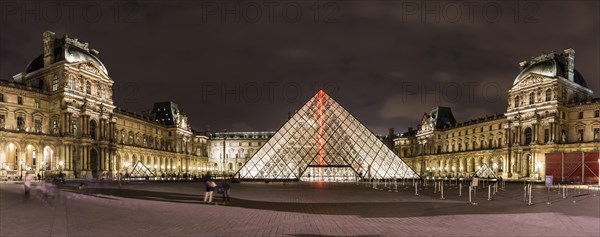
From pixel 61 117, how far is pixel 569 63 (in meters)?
55.6

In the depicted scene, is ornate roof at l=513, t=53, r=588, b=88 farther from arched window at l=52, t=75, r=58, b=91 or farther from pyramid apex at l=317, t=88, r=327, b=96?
arched window at l=52, t=75, r=58, b=91

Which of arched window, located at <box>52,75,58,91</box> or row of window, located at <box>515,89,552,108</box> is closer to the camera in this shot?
arched window, located at <box>52,75,58,91</box>

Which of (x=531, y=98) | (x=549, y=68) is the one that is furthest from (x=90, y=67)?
(x=549, y=68)

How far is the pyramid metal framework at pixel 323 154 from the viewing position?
38.2m

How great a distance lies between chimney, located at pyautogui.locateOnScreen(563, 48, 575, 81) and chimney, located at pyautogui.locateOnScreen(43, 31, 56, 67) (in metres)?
56.2

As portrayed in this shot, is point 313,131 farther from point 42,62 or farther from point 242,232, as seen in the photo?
point 242,232

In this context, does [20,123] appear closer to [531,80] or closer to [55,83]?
[55,83]

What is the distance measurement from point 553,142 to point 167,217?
48.4 meters

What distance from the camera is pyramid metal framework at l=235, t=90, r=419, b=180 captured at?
1502 inches

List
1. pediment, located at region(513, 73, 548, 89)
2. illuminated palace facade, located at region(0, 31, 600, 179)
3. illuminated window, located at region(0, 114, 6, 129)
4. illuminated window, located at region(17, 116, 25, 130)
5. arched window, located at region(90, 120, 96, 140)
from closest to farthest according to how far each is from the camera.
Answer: illuminated window, located at region(0, 114, 6, 129)
illuminated window, located at region(17, 116, 25, 130)
illuminated palace facade, located at region(0, 31, 600, 179)
arched window, located at region(90, 120, 96, 140)
pediment, located at region(513, 73, 548, 89)

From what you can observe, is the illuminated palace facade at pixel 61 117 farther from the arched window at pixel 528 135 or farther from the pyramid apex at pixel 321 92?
the arched window at pixel 528 135

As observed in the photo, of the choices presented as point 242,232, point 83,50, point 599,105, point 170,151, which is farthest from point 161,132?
point 242,232

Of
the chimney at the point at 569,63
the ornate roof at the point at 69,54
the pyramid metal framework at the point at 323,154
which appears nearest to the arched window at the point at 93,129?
the ornate roof at the point at 69,54

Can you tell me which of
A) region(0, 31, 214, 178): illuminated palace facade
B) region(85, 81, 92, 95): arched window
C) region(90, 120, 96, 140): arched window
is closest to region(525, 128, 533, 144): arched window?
region(0, 31, 214, 178): illuminated palace facade
